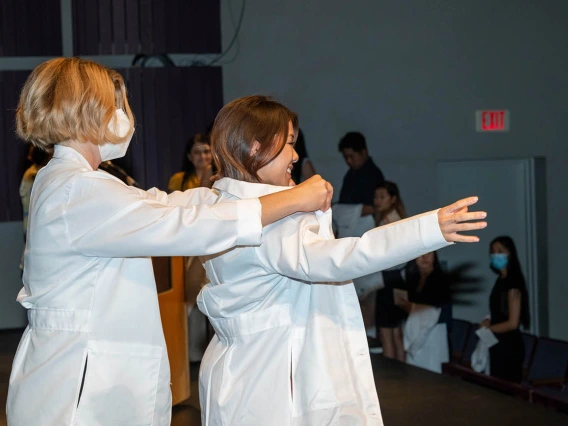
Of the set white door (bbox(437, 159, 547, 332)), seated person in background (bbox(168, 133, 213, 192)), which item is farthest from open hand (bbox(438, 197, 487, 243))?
white door (bbox(437, 159, 547, 332))

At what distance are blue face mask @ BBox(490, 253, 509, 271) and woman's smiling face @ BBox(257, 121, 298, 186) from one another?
3.61 metres

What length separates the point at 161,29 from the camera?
6.53 m

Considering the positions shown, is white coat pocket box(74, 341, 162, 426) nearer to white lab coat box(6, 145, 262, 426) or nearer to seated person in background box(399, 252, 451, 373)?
white lab coat box(6, 145, 262, 426)

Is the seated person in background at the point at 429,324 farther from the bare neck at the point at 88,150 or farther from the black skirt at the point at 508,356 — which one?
the bare neck at the point at 88,150

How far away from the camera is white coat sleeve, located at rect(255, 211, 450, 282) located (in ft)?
5.55

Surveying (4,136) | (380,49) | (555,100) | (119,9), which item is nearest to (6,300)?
(4,136)

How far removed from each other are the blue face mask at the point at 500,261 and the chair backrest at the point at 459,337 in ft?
2.12

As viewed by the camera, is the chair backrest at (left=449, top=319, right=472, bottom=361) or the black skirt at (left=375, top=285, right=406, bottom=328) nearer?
the black skirt at (left=375, top=285, right=406, bottom=328)

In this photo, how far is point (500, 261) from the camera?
533 centimetres

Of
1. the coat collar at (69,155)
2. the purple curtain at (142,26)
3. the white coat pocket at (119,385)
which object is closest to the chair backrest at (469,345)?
the purple curtain at (142,26)

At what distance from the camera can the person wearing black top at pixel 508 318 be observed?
4.98 m

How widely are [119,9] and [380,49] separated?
2282 millimetres

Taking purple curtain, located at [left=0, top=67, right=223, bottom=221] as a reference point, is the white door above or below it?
below

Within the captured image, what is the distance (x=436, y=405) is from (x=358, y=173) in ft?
8.81
